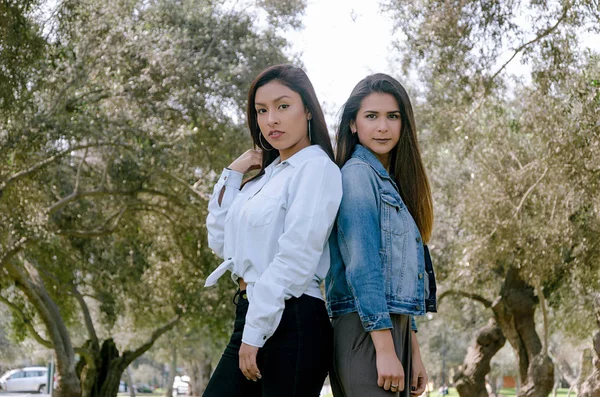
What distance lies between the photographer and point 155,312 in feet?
67.2

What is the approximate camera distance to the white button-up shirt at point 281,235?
292 centimetres

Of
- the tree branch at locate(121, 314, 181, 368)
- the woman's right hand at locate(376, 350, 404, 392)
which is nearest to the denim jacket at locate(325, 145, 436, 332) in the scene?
the woman's right hand at locate(376, 350, 404, 392)

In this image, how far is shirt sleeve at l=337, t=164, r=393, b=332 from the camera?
9.69 feet

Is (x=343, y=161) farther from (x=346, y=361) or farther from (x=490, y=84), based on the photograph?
(x=490, y=84)

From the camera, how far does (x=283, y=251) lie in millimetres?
2953

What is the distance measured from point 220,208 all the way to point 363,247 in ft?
2.73

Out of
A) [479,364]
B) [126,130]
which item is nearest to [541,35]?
[126,130]

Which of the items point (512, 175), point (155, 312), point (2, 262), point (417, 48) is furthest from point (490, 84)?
point (155, 312)

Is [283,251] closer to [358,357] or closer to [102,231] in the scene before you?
[358,357]

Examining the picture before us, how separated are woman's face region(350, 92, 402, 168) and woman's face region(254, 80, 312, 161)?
22 cm

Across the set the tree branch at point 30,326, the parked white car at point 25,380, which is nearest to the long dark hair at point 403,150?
the tree branch at point 30,326

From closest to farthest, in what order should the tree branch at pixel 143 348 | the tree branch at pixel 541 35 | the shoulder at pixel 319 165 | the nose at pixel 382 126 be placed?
1. the shoulder at pixel 319 165
2. the nose at pixel 382 126
3. the tree branch at pixel 541 35
4. the tree branch at pixel 143 348

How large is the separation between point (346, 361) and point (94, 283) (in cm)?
1788

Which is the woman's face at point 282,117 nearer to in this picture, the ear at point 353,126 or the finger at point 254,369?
the ear at point 353,126
